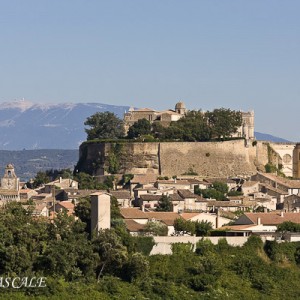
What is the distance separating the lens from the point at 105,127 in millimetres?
78688

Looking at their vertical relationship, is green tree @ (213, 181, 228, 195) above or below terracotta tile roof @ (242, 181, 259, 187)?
below

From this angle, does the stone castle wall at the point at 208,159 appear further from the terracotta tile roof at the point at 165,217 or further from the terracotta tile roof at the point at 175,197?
the terracotta tile roof at the point at 165,217

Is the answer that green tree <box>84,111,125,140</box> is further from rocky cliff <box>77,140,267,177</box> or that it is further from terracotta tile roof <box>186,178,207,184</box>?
terracotta tile roof <box>186,178,207,184</box>

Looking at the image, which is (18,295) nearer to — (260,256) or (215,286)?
(215,286)

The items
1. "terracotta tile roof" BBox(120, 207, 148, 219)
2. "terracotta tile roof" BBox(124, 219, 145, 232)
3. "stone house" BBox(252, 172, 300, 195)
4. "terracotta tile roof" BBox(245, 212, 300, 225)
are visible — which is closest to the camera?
"terracotta tile roof" BBox(124, 219, 145, 232)

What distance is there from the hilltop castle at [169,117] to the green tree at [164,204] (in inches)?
809

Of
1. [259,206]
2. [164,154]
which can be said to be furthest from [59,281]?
[164,154]

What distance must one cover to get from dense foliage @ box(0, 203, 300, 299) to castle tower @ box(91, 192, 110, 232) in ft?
1.44

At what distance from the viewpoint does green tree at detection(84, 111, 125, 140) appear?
78.2m

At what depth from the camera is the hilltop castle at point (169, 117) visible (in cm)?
7756

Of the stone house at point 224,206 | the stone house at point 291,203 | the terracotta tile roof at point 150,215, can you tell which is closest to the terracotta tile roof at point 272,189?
the stone house at point 291,203

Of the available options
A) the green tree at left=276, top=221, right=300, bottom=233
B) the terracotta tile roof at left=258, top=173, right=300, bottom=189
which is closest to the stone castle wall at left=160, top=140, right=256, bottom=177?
the terracotta tile roof at left=258, top=173, right=300, bottom=189

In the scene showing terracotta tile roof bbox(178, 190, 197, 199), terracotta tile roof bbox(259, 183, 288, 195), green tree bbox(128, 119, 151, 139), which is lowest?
terracotta tile roof bbox(178, 190, 197, 199)

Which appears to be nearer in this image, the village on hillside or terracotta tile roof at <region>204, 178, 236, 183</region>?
the village on hillside
